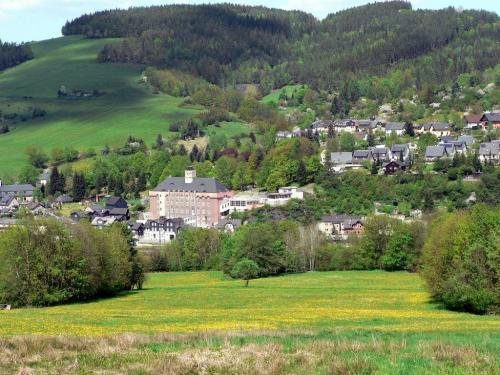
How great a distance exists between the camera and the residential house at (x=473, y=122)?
154 metres

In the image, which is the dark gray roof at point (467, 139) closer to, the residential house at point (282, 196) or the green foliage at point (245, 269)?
the residential house at point (282, 196)

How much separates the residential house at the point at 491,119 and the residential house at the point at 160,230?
66.9 meters

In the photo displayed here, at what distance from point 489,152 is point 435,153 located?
27.6ft

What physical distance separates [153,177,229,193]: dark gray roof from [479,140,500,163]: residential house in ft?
136

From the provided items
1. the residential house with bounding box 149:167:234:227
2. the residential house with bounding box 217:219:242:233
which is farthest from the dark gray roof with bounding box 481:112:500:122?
the residential house with bounding box 217:219:242:233

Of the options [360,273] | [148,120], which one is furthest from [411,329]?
[148,120]

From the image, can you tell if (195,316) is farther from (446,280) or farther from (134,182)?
(134,182)

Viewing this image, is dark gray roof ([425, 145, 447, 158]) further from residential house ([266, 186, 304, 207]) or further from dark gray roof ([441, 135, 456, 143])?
residential house ([266, 186, 304, 207])

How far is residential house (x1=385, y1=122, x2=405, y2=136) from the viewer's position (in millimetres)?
156375

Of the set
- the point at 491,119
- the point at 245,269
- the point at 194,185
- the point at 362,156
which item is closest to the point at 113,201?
the point at 194,185

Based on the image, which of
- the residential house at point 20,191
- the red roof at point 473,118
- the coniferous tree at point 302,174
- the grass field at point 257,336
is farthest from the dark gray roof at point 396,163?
the grass field at point 257,336

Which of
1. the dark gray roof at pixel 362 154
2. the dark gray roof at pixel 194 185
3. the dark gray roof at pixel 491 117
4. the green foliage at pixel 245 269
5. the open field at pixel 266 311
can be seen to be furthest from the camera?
the dark gray roof at pixel 491 117

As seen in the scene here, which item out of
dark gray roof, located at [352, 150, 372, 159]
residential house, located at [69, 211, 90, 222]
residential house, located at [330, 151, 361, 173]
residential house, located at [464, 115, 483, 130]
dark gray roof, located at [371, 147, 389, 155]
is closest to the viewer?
residential house, located at [69, 211, 90, 222]

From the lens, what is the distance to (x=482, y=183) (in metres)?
109
